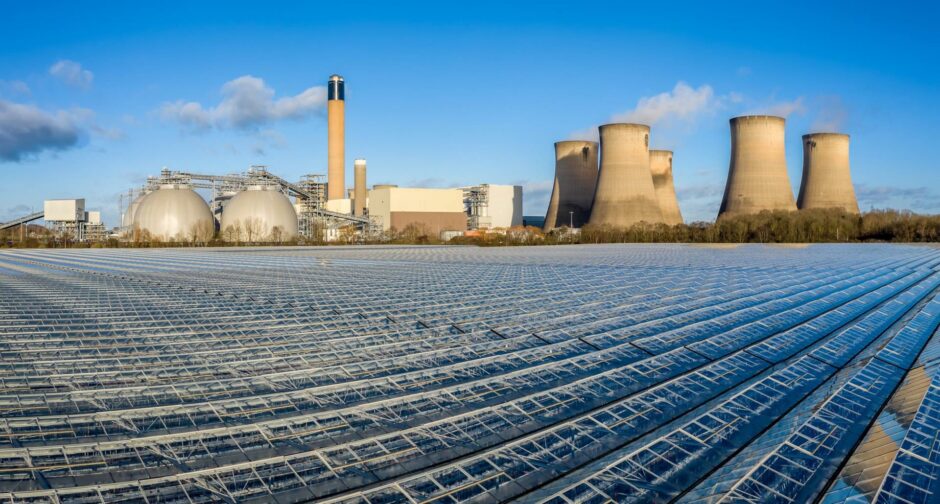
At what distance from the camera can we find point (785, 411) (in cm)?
432

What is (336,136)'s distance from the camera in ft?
196

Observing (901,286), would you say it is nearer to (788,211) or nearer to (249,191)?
(788,211)

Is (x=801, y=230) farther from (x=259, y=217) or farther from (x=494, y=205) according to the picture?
(x=259, y=217)

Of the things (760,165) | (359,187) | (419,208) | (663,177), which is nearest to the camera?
(760,165)

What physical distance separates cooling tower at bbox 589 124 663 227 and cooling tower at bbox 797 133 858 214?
35.8ft

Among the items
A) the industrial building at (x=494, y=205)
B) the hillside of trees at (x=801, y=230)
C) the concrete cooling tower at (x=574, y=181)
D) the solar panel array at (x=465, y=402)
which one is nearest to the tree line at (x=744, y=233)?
the hillside of trees at (x=801, y=230)

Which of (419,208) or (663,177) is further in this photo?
(419,208)

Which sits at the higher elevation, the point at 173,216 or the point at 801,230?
the point at 173,216

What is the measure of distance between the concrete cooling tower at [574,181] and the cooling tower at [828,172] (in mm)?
15184

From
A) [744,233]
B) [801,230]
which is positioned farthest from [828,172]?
[744,233]

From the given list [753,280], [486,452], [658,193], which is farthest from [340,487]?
[658,193]

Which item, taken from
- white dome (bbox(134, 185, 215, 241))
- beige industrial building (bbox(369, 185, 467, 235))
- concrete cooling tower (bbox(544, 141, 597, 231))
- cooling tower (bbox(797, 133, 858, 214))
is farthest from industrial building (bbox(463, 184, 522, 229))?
cooling tower (bbox(797, 133, 858, 214))

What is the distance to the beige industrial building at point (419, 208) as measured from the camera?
212ft

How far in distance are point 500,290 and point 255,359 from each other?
5918 millimetres
